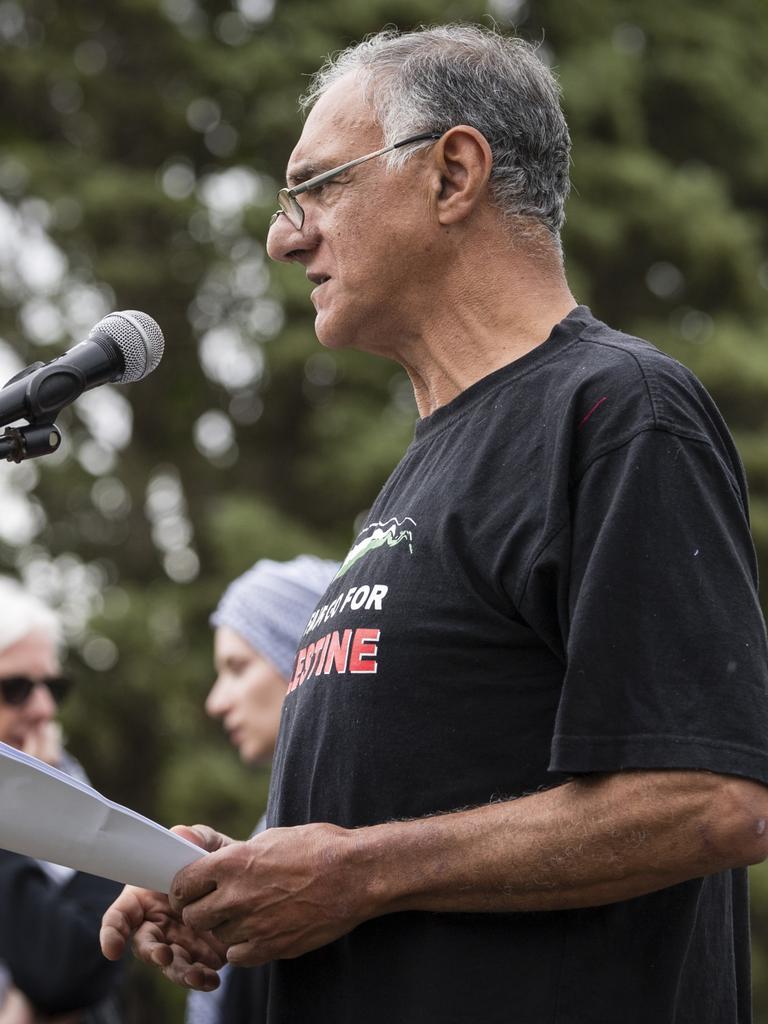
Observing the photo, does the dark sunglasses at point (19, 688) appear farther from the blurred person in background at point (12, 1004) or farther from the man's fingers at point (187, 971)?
the man's fingers at point (187, 971)

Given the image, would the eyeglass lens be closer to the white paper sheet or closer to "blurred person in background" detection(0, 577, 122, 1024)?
the white paper sheet

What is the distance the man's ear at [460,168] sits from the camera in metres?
2.34

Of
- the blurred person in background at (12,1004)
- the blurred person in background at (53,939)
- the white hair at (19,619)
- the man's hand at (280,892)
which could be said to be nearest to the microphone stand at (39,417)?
the man's hand at (280,892)

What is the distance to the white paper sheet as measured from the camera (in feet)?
6.52

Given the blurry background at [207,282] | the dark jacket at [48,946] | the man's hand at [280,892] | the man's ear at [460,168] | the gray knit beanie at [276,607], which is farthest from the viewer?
the blurry background at [207,282]

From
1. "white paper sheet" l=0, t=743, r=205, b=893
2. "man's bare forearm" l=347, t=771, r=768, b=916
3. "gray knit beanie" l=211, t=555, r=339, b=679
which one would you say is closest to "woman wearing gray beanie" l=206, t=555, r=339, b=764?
"gray knit beanie" l=211, t=555, r=339, b=679

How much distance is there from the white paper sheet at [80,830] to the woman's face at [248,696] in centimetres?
218

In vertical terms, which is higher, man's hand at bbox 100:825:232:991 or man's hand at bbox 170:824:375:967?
man's hand at bbox 170:824:375:967

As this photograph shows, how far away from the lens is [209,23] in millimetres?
10586

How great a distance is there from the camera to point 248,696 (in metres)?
4.27

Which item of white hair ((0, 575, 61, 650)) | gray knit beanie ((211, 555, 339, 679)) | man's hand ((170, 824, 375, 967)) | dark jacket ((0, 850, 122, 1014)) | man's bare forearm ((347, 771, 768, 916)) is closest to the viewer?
man's bare forearm ((347, 771, 768, 916))

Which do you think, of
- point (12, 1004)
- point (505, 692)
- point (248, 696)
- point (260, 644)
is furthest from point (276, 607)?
point (505, 692)

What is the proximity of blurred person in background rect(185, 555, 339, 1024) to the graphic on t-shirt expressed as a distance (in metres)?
1.78

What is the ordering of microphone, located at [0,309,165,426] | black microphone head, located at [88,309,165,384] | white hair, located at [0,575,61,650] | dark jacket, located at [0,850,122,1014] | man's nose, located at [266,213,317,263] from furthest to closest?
1. white hair, located at [0,575,61,650]
2. dark jacket, located at [0,850,122,1014]
3. man's nose, located at [266,213,317,263]
4. black microphone head, located at [88,309,165,384]
5. microphone, located at [0,309,165,426]
